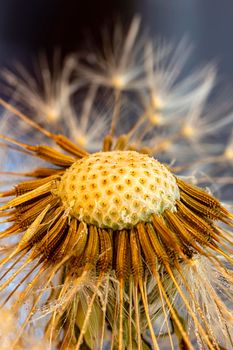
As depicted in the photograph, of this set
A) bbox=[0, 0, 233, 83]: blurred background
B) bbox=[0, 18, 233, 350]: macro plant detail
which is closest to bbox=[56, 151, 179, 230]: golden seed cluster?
bbox=[0, 18, 233, 350]: macro plant detail

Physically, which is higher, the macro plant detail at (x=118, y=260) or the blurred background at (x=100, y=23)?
the blurred background at (x=100, y=23)

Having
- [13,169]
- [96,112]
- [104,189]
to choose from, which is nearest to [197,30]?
[96,112]

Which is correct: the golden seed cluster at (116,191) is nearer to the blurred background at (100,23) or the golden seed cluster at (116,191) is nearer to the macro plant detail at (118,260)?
the macro plant detail at (118,260)

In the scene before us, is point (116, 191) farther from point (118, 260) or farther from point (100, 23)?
point (100, 23)

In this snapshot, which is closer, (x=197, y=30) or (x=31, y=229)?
(x=31, y=229)

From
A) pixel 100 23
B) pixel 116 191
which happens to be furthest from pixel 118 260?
pixel 100 23

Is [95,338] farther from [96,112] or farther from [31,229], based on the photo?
[96,112]

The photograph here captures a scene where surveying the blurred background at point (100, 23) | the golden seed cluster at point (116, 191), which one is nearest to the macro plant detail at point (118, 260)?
the golden seed cluster at point (116, 191)
